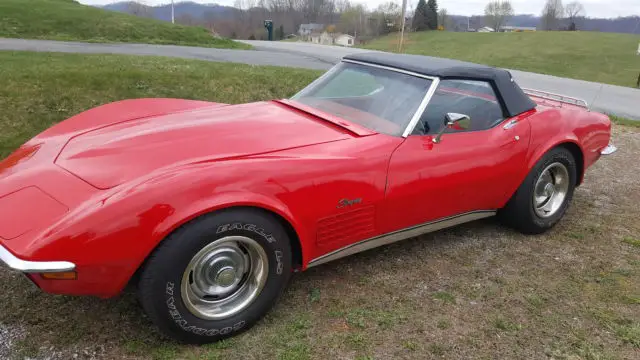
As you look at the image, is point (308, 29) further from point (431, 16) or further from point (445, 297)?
point (445, 297)

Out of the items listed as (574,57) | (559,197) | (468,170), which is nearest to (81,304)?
(468,170)

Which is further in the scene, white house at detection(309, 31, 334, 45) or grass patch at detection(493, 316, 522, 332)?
white house at detection(309, 31, 334, 45)

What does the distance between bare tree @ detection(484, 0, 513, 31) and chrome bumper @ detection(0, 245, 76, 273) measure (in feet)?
327

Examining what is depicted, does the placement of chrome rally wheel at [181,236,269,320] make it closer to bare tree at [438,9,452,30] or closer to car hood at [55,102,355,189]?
car hood at [55,102,355,189]

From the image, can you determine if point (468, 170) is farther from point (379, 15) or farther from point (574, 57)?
point (379, 15)

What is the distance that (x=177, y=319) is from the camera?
2170 mm

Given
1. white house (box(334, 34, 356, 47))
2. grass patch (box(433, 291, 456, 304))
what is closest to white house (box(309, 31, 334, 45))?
white house (box(334, 34, 356, 47))

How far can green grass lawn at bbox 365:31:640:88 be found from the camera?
2339cm

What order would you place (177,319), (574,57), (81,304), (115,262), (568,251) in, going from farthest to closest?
1. (574,57)
2. (568,251)
3. (81,304)
4. (177,319)
5. (115,262)

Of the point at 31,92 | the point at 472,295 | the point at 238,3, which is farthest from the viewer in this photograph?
the point at 238,3

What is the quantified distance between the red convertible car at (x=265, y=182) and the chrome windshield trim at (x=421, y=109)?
0.04ft

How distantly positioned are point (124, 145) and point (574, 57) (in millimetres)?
32641

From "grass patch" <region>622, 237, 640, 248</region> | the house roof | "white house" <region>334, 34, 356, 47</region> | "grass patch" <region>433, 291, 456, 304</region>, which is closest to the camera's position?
"grass patch" <region>433, 291, 456, 304</region>

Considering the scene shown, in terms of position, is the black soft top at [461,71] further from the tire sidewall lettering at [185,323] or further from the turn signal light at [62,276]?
the turn signal light at [62,276]
